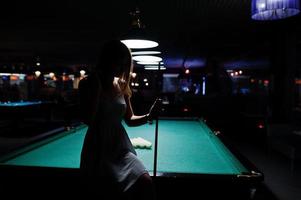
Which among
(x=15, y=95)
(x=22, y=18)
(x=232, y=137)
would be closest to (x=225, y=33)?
(x=232, y=137)

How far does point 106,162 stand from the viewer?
5.38 ft

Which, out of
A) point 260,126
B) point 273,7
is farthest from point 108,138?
point 260,126

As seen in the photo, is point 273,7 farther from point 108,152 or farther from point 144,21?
point 144,21

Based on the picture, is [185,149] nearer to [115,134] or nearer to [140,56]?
[115,134]

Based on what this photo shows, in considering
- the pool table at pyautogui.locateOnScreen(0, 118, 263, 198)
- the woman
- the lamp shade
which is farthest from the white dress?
the lamp shade

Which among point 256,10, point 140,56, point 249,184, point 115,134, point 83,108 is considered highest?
point 256,10

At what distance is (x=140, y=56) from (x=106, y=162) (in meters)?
2.83

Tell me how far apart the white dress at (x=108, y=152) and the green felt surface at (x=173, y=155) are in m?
0.44

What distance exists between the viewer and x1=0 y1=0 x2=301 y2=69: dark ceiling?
4.84m

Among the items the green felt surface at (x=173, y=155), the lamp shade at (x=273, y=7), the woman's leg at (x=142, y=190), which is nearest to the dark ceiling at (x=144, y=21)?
the lamp shade at (x=273, y=7)

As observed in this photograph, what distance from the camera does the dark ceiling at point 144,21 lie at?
484 cm

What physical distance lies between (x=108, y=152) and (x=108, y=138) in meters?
0.09

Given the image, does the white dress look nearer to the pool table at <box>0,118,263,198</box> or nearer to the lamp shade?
the pool table at <box>0,118,263,198</box>

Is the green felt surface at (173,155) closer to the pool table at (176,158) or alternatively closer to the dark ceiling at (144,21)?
the pool table at (176,158)
